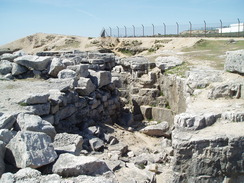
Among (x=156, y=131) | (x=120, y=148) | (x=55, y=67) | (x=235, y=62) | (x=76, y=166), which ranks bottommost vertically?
(x=156, y=131)

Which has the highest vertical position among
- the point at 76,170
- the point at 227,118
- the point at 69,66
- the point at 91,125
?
the point at 69,66

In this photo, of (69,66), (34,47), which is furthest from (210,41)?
(34,47)

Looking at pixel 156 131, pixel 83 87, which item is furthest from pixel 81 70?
pixel 156 131

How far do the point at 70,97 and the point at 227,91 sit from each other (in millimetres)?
4315

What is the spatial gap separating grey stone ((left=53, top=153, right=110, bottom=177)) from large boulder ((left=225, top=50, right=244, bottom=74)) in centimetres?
427

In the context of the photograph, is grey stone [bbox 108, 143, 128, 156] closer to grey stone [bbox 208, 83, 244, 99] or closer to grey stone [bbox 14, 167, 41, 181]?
grey stone [bbox 208, 83, 244, 99]

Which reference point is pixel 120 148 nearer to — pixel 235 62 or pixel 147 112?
pixel 235 62

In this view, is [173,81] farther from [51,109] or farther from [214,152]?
[214,152]

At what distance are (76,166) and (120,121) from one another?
6.73m

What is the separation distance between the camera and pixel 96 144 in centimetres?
711

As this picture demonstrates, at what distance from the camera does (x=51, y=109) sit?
694cm

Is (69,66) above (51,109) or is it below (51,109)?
above

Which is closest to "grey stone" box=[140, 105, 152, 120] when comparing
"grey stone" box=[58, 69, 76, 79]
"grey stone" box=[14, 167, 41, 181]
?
"grey stone" box=[58, 69, 76, 79]

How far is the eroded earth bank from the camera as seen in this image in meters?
3.90
